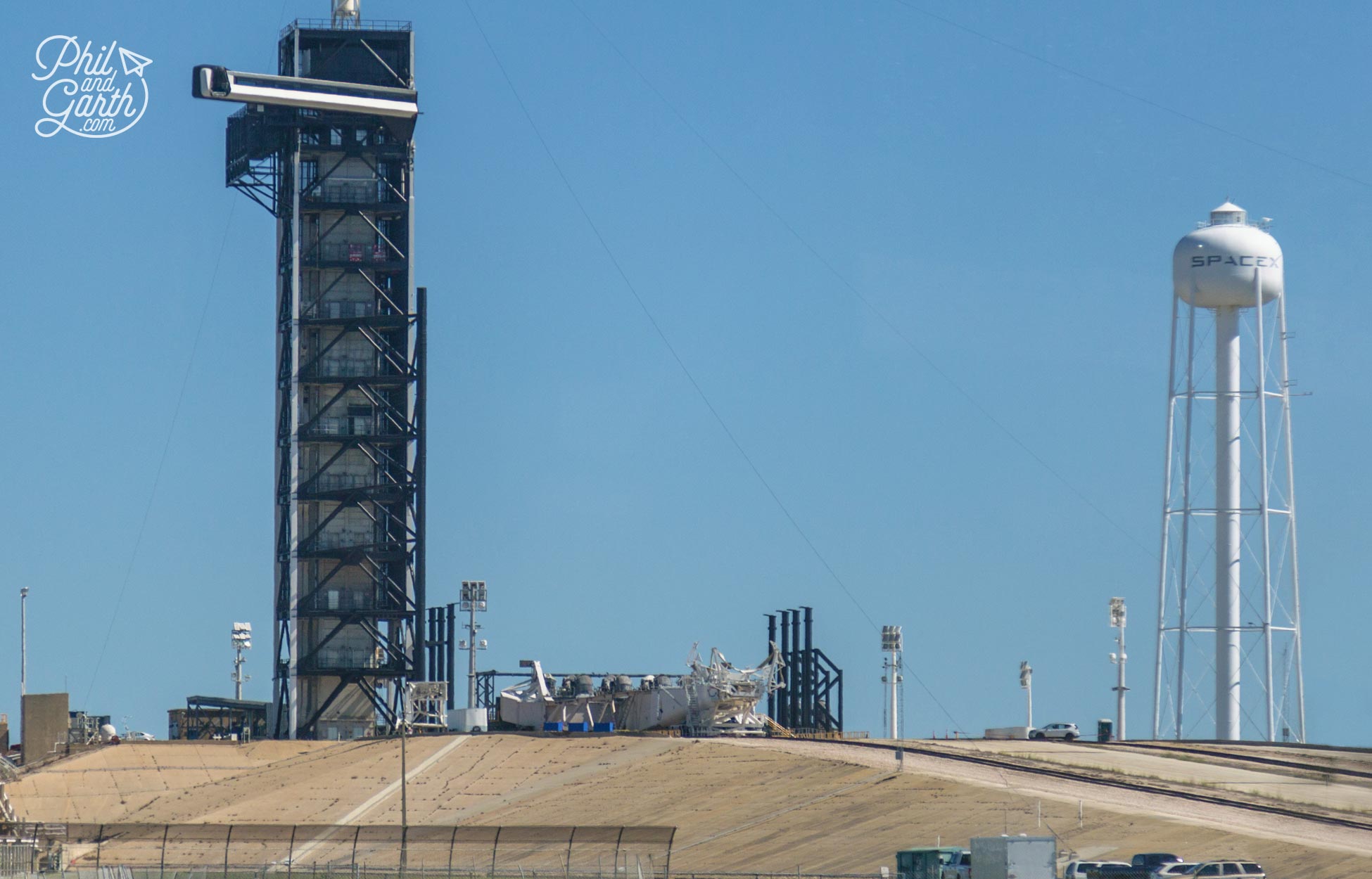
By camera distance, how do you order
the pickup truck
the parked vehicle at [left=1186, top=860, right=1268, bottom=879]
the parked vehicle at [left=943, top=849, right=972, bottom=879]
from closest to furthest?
the parked vehicle at [left=1186, top=860, right=1268, bottom=879] < the pickup truck < the parked vehicle at [left=943, top=849, right=972, bottom=879]

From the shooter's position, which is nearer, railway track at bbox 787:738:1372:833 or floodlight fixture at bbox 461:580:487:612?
railway track at bbox 787:738:1372:833

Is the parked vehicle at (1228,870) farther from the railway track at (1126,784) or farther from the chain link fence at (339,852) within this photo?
the chain link fence at (339,852)

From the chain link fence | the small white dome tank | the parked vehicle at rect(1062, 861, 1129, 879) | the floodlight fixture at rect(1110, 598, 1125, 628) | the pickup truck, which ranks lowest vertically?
the chain link fence

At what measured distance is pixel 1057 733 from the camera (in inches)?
4043

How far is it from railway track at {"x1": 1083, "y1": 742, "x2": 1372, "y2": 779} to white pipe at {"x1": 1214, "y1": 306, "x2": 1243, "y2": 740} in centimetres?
966

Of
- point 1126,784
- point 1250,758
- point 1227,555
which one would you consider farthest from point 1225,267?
point 1126,784

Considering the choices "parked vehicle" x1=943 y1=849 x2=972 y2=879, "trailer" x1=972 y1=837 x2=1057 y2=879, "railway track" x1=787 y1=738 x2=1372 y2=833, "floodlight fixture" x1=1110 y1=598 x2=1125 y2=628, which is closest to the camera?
"trailer" x1=972 y1=837 x2=1057 y2=879

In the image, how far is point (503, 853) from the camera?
237 ft

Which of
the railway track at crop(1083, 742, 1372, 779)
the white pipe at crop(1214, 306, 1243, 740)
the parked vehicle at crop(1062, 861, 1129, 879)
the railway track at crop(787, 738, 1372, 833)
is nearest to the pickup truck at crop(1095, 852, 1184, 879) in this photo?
the parked vehicle at crop(1062, 861, 1129, 879)

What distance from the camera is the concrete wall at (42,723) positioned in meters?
106

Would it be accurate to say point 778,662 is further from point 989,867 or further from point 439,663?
point 989,867

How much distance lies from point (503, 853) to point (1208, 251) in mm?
51598

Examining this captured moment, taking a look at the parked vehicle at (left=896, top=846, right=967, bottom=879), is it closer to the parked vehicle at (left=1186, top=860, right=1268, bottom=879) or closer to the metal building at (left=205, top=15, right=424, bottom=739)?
the parked vehicle at (left=1186, top=860, right=1268, bottom=879)

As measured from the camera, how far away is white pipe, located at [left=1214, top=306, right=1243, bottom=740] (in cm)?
10194
